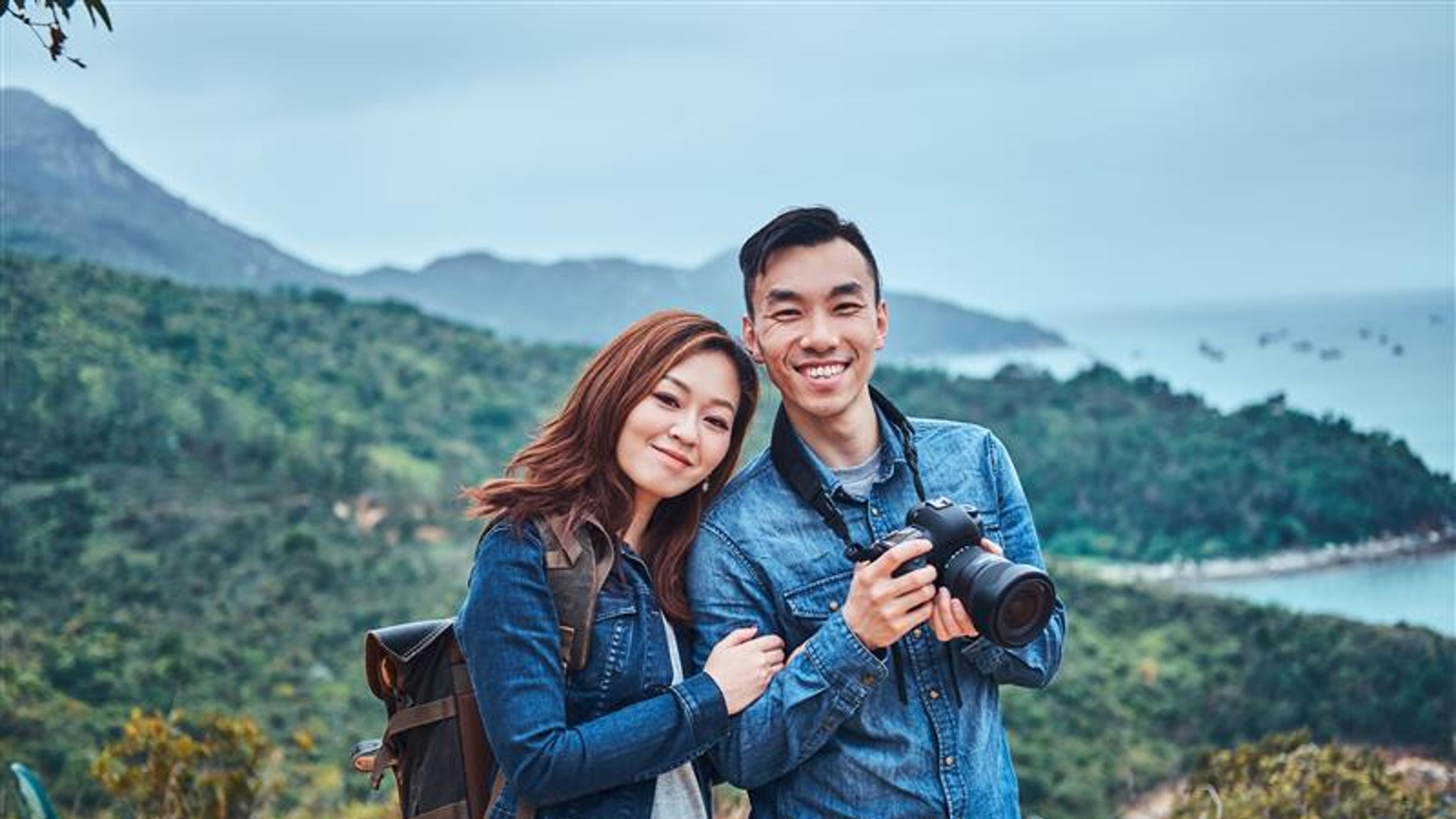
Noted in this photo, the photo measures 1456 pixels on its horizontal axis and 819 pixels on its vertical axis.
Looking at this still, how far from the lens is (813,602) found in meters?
1.74

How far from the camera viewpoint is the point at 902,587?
1528 millimetres

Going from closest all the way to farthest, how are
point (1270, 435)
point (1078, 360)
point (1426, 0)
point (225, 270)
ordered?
1. point (1426, 0)
2. point (1270, 435)
3. point (225, 270)
4. point (1078, 360)

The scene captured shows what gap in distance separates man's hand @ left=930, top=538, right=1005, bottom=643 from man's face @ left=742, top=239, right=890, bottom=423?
32 cm

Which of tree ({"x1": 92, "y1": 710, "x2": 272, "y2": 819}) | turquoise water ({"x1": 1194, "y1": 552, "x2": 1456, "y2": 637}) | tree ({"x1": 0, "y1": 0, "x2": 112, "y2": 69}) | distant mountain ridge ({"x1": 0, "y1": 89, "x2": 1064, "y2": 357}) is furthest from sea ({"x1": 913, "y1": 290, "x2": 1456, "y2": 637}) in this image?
tree ({"x1": 0, "y1": 0, "x2": 112, "y2": 69})

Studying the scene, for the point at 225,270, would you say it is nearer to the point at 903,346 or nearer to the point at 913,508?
the point at 903,346

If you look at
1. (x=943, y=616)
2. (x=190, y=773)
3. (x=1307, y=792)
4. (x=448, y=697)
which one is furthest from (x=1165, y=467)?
(x=448, y=697)

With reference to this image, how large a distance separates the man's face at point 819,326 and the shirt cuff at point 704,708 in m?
0.45

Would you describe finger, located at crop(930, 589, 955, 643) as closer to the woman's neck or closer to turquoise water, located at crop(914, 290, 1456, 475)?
the woman's neck

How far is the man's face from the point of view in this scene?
1.75 m

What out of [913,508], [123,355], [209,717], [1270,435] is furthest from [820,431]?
[1270,435]

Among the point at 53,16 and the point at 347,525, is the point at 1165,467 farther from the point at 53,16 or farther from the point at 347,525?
the point at 53,16

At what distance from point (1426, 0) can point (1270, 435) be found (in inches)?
896

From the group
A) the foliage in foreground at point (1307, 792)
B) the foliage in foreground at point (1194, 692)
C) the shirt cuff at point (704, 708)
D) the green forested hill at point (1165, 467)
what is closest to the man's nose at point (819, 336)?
the shirt cuff at point (704, 708)

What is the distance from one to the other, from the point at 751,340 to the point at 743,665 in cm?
51
